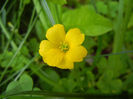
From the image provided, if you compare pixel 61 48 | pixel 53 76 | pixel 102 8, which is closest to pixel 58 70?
pixel 53 76

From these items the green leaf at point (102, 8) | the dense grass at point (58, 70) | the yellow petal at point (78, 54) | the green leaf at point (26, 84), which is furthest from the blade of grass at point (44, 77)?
the green leaf at point (102, 8)

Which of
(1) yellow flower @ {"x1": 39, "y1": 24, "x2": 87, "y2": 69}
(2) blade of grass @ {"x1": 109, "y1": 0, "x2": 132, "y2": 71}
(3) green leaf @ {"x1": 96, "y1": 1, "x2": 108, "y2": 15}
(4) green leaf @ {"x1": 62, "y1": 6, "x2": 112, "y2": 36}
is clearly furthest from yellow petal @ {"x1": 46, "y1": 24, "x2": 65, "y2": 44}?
(3) green leaf @ {"x1": 96, "y1": 1, "x2": 108, "y2": 15}

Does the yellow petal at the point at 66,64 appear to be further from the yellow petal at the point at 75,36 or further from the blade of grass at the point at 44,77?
the blade of grass at the point at 44,77

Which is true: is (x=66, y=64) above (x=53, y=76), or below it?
above

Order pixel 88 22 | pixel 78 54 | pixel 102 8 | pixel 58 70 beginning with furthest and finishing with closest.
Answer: pixel 102 8 → pixel 58 70 → pixel 88 22 → pixel 78 54

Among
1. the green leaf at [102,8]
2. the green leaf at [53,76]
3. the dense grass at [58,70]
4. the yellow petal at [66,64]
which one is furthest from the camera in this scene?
the green leaf at [102,8]

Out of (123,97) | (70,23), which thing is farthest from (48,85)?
(123,97)

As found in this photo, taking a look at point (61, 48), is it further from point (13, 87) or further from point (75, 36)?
point (13, 87)
